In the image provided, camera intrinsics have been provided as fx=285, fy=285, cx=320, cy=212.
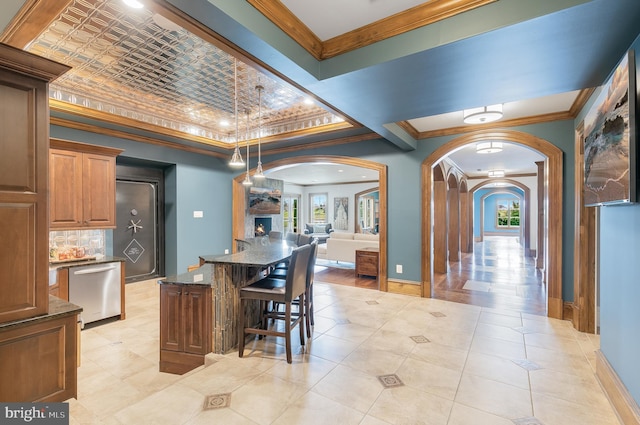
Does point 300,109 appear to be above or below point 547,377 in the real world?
above

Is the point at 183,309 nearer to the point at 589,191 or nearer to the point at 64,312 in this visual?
the point at 64,312

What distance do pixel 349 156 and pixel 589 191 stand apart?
322 centimetres

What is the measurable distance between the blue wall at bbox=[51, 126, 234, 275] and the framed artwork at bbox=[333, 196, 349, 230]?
7632mm

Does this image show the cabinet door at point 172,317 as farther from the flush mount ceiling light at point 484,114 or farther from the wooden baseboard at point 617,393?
the flush mount ceiling light at point 484,114

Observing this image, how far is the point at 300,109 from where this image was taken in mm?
4105

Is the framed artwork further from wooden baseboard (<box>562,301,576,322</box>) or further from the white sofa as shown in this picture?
wooden baseboard (<box>562,301,576,322</box>)

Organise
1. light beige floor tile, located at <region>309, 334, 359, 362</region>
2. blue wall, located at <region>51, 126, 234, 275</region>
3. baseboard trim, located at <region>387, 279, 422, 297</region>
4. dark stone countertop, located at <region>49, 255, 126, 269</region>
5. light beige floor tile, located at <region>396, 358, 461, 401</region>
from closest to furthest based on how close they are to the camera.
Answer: light beige floor tile, located at <region>396, 358, 461, 401</region> < light beige floor tile, located at <region>309, 334, 359, 362</region> < dark stone countertop, located at <region>49, 255, 126, 269</region> < baseboard trim, located at <region>387, 279, 422, 297</region> < blue wall, located at <region>51, 126, 234, 275</region>

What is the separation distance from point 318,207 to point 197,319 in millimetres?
11367

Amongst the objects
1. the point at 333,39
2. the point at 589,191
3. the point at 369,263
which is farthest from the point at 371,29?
the point at 369,263

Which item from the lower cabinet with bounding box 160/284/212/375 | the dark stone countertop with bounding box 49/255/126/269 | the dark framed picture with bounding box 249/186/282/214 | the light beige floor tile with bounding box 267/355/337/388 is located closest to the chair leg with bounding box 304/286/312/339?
the light beige floor tile with bounding box 267/355/337/388

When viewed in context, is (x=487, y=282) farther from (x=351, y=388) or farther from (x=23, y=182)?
(x=23, y=182)

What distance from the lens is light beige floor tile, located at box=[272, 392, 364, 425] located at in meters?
1.75

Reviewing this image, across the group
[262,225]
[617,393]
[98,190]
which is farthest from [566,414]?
[262,225]

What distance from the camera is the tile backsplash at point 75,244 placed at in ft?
11.5
